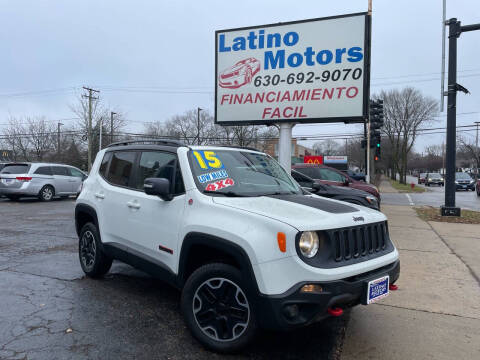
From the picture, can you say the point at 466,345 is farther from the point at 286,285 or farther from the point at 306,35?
the point at 306,35

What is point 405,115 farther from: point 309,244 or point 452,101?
point 309,244

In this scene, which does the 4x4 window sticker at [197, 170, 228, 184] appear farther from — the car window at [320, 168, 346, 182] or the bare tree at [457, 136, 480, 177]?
the bare tree at [457, 136, 480, 177]

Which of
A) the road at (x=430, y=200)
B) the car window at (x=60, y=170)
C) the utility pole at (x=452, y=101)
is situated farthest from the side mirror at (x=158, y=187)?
the road at (x=430, y=200)

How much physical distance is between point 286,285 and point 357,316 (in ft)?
5.64

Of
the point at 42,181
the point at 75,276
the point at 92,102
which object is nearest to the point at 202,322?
the point at 75,276

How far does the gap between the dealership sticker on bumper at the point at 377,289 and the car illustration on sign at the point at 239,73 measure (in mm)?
8936

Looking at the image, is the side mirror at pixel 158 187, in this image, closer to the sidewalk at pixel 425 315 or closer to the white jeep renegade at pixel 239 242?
the white jeep renegade at pixel 239 242

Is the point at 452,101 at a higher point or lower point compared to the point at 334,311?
higher

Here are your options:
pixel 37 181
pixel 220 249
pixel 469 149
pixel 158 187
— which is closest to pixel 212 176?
pixel 158 187

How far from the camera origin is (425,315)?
13.7ft

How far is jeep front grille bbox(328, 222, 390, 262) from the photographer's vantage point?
3084 millimetres

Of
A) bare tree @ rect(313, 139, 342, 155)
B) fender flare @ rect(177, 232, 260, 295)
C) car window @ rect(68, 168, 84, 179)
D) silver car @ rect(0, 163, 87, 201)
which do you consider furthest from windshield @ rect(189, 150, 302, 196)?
bare tree @ rect(313, 139, 342, 155)

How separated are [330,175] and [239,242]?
Result: 9029 mm

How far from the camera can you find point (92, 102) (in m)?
40.2
